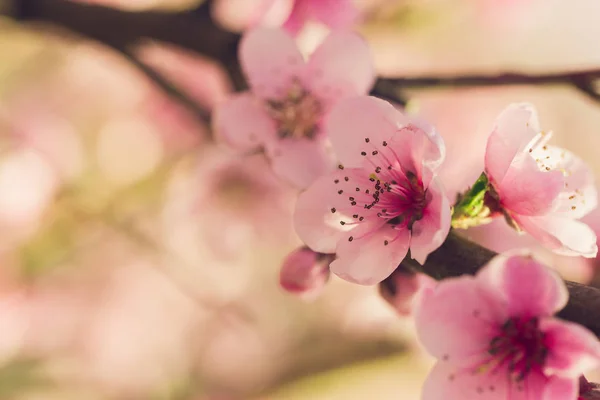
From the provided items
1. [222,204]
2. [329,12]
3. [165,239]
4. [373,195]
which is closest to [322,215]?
[373,195]

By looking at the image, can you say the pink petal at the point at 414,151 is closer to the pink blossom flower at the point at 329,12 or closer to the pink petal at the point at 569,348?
the pink petal at the point at 569,348

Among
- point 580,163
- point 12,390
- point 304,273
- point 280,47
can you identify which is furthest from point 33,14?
point 12,390

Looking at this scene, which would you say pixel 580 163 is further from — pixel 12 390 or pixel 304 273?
pixel 12 390

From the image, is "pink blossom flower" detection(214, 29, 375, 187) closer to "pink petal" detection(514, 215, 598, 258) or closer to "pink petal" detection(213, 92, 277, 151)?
"pink petal" detection(213, 92, 277, 151)

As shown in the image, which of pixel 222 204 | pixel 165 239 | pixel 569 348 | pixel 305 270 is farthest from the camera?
pixel 165 239

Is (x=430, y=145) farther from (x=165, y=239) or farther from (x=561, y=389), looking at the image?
(x=165, y=239)
